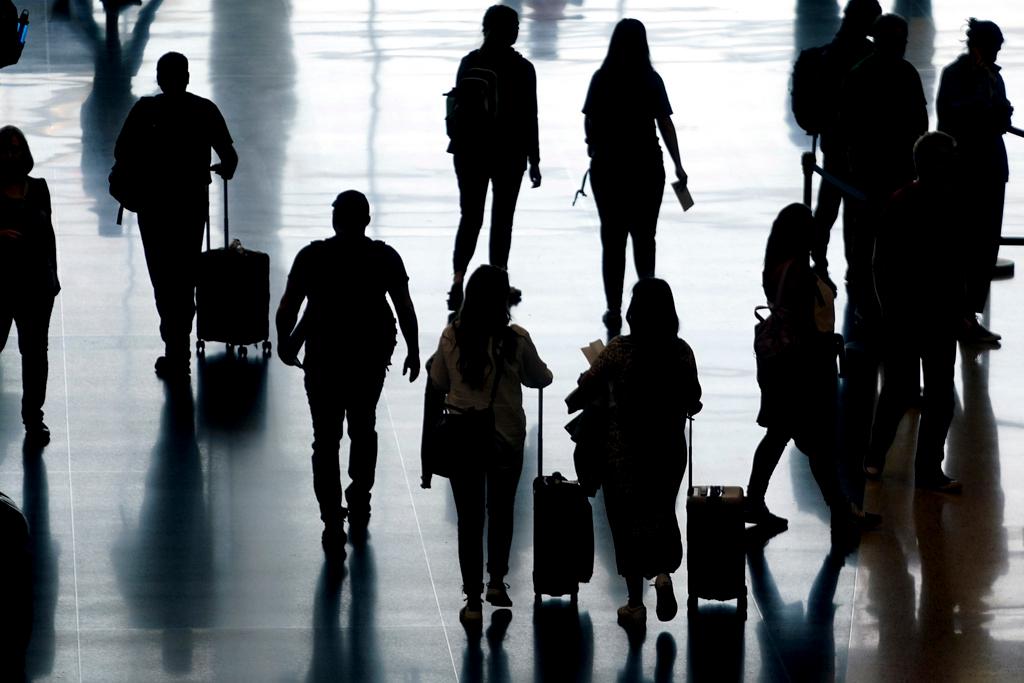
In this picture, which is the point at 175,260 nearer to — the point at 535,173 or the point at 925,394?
the point at 535,173

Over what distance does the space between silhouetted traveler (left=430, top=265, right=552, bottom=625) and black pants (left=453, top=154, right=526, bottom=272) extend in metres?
4.84

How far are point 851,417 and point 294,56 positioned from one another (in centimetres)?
1239

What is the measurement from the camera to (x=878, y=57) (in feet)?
41.8

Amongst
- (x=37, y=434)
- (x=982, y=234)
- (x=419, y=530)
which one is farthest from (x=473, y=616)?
(x=982, y=234)

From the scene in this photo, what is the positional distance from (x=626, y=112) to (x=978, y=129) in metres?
2.33

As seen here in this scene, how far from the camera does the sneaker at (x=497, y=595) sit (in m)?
8.63

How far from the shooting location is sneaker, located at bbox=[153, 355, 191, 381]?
39.3 feet

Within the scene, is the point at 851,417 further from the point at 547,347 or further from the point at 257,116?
the point at 257,116

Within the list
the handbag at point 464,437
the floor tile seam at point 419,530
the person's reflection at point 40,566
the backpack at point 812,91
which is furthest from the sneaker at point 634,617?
the backpack at point 812,91

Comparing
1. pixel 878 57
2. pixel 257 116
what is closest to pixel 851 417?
pixel 878 57

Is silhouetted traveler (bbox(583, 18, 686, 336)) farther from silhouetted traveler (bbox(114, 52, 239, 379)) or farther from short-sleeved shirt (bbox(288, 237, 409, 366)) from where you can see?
short-sleeved shirt (bbox(288, 237, 409, 366))

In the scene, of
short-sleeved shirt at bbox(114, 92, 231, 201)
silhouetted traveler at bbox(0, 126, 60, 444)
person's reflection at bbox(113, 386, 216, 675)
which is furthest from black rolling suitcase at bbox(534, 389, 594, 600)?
short-sleeved shirt at bbox(114, 92, 231, 201)

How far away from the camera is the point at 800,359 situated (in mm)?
9234

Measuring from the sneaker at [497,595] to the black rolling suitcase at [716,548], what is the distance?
0.82 meters
